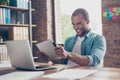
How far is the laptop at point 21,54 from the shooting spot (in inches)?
68.6

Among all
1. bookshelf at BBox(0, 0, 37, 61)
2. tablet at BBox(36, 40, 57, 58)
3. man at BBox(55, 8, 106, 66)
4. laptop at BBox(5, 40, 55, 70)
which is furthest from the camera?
Answer: bookshelf at BBox(0, 0, 37, 61)

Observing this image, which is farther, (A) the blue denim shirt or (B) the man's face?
(B) the man's face

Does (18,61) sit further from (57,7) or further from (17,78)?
(57,7)

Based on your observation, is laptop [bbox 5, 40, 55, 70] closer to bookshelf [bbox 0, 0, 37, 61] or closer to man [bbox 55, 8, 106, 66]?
man [bbox 55, 8, 106, 66]

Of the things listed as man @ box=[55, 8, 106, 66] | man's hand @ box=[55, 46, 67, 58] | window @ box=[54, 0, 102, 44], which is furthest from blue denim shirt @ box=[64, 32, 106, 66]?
window @ box=[54, 0, 102, 44]

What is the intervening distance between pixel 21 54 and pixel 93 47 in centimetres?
82

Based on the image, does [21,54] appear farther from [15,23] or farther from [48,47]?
[15,23]

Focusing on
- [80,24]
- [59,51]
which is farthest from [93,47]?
[59,51]

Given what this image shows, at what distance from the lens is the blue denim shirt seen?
7.23 ft

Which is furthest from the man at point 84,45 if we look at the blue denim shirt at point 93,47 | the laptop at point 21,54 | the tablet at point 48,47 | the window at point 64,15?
the window at point 64,15

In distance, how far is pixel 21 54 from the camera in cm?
181

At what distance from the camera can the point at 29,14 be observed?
14.4ft

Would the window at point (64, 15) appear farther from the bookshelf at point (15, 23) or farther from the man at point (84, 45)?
the man at point (84, 45)

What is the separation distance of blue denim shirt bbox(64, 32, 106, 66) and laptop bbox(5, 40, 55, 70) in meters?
0.54
